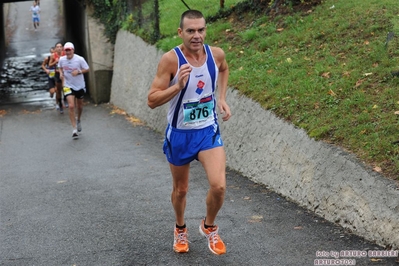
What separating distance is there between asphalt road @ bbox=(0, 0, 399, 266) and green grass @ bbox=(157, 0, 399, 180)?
1040 millimetres

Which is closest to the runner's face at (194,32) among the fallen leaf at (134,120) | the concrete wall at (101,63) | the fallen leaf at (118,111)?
the fallen leaf at (134,120)

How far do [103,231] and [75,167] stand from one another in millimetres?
4224

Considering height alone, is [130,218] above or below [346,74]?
below

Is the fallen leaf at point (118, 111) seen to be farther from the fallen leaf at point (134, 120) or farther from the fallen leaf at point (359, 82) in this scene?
the fallen leaf at point (359, 82)

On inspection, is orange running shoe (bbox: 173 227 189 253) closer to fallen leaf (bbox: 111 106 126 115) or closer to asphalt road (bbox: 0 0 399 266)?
A: asphalt road (bbox: 0 0 399 266)

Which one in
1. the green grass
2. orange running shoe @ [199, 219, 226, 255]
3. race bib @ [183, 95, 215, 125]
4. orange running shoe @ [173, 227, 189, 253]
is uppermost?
race bib @ [183, 95, 215, 125]

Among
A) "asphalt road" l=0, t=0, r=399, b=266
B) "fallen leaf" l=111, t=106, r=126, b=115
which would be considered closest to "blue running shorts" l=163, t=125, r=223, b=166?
"asphalt road" l=0, t=0, r=399, b=266

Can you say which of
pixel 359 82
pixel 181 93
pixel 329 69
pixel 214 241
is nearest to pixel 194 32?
pixel 181 93

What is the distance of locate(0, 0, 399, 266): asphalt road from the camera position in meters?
6.30

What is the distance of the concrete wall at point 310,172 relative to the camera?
638cm

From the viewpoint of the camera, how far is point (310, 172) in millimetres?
7828

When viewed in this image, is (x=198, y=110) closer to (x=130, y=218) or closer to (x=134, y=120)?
(x=130, y=218)

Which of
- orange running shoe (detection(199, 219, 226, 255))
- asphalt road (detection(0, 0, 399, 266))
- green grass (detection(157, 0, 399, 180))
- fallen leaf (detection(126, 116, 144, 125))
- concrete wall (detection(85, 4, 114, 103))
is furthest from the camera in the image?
concrete wall (detection(85, 4, 114, 103))

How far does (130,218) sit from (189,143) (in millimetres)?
2065
